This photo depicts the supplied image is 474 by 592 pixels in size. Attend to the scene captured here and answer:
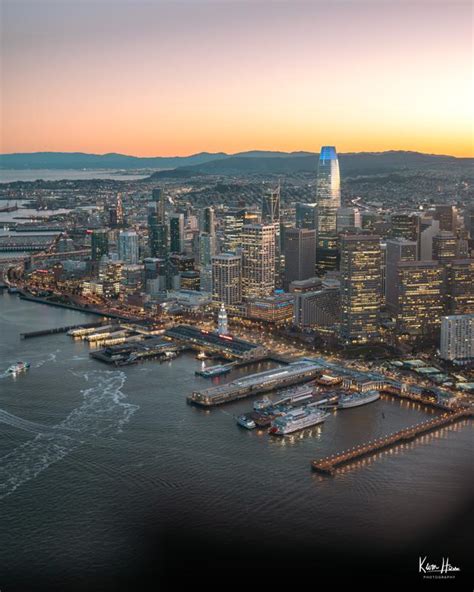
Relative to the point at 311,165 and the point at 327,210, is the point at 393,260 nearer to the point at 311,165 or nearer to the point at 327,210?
the point at 327,210

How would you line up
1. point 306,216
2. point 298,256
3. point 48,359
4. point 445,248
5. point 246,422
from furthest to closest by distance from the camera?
point 306,216, point 298,256, point 445,248, point 48,359, point 246,422

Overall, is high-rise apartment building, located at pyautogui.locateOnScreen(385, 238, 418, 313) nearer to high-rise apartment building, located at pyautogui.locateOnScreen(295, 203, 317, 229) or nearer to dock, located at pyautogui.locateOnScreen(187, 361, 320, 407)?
dock, located at pyautogui.locateOnScreen(187, 361, 320, 407)

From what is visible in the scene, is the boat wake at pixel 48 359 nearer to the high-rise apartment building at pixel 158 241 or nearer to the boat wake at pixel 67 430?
the boat wake at pixel 67 430

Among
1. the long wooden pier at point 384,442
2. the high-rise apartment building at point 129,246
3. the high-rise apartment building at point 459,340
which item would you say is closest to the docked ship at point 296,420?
the long wooden pier at point 384,442

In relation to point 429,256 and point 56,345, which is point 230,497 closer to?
point 56,345

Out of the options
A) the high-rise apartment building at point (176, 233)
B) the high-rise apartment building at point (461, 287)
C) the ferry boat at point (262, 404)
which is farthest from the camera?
the high-rise apartment building at point (176, 233)

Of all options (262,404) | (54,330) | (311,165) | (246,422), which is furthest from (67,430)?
(311,165)
